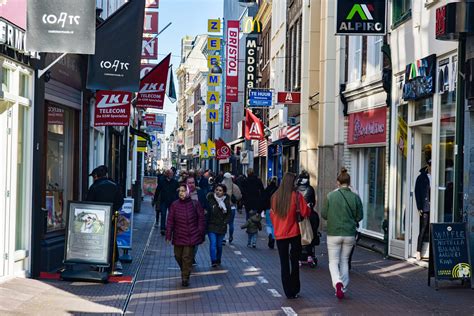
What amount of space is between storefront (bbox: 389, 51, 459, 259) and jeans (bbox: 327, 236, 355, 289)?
2.65 meters

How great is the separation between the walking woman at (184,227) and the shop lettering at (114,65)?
7.34ft

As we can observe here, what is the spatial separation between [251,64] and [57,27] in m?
35.8

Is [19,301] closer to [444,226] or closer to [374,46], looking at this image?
[444,226]

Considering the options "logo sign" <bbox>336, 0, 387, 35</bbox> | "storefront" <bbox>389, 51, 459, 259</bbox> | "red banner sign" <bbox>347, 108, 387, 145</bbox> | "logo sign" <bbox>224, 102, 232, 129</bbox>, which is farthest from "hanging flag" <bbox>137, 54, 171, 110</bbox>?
"logo sign" <bbox>224, 102, 232, 129</bbox>

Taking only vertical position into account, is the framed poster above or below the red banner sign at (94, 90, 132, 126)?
below

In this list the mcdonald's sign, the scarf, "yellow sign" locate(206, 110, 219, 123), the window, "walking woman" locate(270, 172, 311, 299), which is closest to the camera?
"walking woman" locate(270, 172, 311, 299)

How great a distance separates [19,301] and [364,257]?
355 inches

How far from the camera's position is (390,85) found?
17875 mm

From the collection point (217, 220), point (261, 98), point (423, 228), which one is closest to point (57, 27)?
point (217, 220)

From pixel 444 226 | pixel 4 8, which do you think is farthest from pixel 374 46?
pixel 4 8

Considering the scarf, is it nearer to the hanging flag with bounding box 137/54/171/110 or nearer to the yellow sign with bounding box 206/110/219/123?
the hanging flag with bounding box 137/54/171/110

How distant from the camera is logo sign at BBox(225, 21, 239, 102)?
174 feet

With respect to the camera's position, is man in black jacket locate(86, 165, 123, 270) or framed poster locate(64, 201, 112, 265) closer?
framed poster locate(64, 201, 112, 265)

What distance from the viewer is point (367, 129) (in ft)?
66.7
